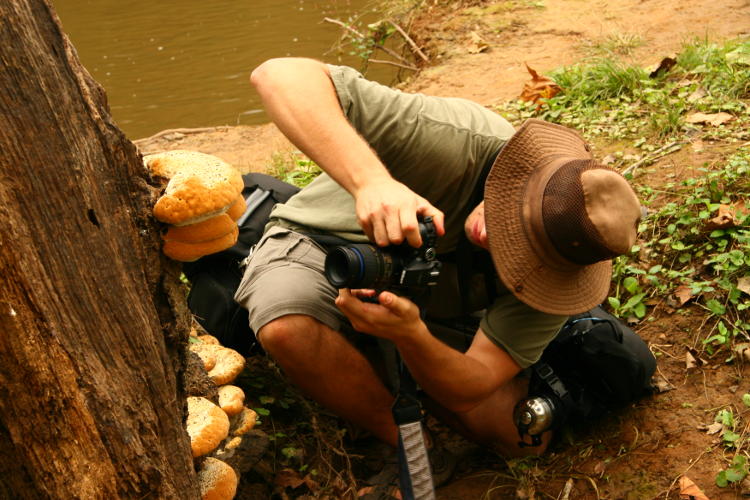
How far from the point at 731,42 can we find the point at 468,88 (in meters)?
2.20

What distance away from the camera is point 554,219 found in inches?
89.6

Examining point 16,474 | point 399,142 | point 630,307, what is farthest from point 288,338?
point 630,307

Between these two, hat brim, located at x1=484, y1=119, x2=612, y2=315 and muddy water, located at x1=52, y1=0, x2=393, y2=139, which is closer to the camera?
hat brim, located at x1=484, y1=119, x2=612, y2=315

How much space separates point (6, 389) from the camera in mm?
1583

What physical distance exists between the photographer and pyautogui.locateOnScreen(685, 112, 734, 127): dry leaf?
1.61m

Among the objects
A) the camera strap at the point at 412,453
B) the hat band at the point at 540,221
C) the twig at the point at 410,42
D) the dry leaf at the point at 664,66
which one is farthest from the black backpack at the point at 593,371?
the twig at the point at 410,42

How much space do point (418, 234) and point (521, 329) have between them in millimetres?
762

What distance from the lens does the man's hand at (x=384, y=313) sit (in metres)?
2.15

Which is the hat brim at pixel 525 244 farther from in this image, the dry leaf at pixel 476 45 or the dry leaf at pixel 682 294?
the dry leaf at pixel 476 45

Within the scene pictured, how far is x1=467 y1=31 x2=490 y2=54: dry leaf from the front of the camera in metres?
7.28

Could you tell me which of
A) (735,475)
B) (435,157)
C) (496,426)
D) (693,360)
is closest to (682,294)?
(693,360)

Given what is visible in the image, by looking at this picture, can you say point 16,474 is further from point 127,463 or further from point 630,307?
point 630,307

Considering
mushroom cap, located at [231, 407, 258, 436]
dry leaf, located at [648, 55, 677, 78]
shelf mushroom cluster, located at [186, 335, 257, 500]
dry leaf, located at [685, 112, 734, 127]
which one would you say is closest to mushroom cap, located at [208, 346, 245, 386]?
shelf mushroom cluster, located at [186, 335, 257, 500]

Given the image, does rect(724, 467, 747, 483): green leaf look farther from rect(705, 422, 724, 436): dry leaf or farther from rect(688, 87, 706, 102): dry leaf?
rect(688, 87, 706, 102): dry leaf
